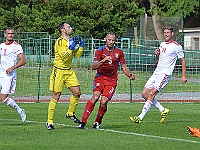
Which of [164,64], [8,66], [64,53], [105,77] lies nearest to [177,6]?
[164,64]

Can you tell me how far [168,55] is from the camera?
53.5 feet

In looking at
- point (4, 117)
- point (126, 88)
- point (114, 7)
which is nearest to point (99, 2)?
point (114, 7)

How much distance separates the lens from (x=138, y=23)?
4509cm

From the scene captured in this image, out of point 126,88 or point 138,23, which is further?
point 138,23

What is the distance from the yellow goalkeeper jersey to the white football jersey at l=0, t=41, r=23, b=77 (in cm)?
146

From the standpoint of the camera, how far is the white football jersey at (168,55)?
1627cm

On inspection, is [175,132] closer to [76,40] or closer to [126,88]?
[76,40]

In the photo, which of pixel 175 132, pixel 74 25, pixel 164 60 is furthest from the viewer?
pixel 74 25

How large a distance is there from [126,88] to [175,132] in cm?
1367

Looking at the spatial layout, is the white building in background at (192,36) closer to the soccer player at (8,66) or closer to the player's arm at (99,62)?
the soccer player at (8,66)

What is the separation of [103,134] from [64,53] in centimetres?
202

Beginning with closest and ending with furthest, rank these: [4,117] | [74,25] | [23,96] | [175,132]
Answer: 1. [175,132]
2. [4,117]
3. [23,96]
4. [74,25]

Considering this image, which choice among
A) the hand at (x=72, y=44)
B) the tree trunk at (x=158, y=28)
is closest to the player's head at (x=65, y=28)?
the hand at (x=72, y=44)

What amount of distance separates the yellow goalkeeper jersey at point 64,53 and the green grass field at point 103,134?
1349 millimetres
